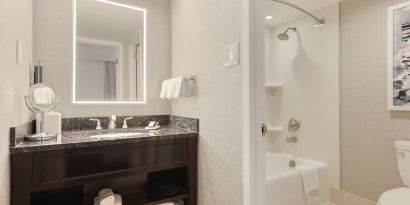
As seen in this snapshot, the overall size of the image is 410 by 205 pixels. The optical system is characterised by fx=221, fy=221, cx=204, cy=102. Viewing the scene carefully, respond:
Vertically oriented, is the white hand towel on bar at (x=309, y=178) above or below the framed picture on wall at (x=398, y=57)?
below

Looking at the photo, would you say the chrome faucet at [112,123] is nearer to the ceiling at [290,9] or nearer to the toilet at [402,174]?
the ceiling at [290,9]

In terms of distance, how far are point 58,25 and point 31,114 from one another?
699 mm

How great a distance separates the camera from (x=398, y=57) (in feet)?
6.59

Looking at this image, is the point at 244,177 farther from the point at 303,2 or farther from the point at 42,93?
the point at 303,2

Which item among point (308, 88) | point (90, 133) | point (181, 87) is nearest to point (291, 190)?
point (308, 88)

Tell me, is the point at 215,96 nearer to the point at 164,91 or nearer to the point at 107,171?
the point at 164,91

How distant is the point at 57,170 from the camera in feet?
4.09

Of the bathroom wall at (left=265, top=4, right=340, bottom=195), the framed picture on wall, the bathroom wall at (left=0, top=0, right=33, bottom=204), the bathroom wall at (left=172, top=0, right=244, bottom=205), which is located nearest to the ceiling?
the bathroom wall at (left=265, top=4, right=340, bottom=195)

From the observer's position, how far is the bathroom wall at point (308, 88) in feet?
8.23

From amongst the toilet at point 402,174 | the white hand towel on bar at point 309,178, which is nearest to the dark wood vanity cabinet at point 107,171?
the white hand towel on bar at point 309,178

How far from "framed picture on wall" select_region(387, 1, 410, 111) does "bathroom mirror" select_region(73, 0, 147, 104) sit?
228 cm

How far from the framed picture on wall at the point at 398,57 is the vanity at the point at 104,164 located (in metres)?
1.85

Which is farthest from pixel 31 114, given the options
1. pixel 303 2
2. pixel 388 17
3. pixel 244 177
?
pixel 388 17

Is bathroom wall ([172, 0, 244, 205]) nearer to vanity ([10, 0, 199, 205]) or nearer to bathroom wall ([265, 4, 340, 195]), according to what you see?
vanity ([10, 0, 199, 205])
